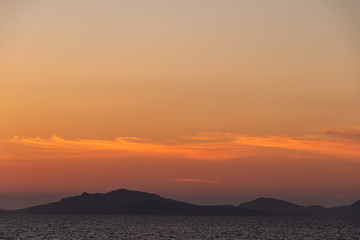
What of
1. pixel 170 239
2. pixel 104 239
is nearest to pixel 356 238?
pixel 170 239

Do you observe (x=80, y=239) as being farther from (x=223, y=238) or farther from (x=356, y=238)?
(x=356, y=238)

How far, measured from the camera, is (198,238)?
488ft

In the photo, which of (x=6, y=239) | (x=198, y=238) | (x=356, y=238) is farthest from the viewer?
(x=356, y=238)

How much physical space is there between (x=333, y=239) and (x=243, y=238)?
24.5 metres

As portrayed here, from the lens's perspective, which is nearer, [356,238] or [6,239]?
[6,239]

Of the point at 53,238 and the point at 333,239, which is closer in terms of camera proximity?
the point at 53,238

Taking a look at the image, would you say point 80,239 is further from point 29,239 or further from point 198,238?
point 198,238

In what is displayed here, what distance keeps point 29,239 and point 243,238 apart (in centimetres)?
5309

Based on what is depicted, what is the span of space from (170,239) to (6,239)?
3867 centimetres

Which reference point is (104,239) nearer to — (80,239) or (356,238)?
(80,239)

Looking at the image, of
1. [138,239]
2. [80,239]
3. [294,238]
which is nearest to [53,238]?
[80,239]

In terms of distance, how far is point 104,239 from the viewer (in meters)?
144

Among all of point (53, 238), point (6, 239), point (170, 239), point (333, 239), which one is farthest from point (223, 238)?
point (6, 239)

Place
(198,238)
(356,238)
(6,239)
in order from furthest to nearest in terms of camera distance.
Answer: (356,238), (198,238), (6,239)
